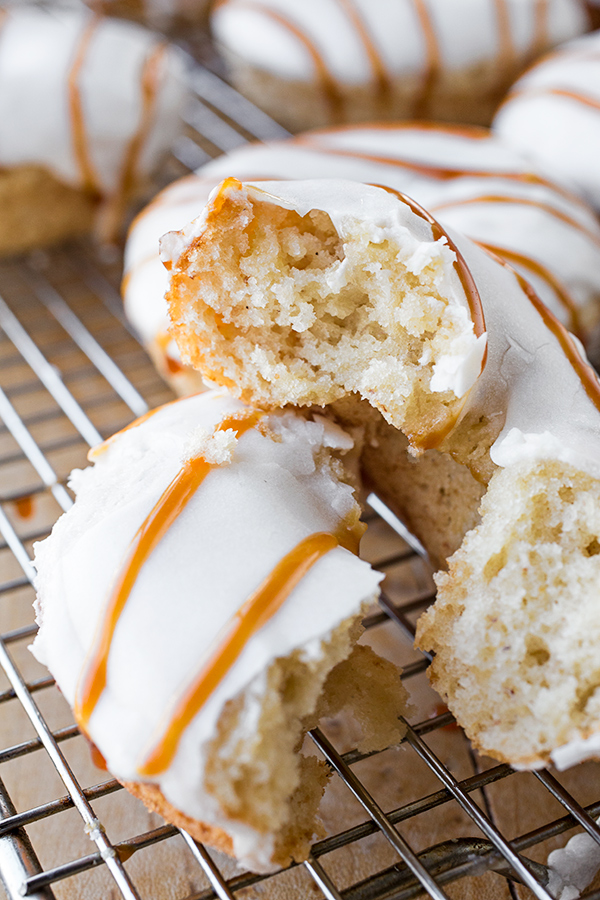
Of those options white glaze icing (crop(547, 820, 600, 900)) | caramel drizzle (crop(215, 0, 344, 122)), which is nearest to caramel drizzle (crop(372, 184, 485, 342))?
white glaze icing (crop(547, 820, 600, 900))

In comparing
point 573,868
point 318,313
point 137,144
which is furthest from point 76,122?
point 573,868

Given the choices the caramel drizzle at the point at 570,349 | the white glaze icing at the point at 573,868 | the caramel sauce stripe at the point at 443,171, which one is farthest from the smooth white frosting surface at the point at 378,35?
the white glaze icing at the point at 573,868

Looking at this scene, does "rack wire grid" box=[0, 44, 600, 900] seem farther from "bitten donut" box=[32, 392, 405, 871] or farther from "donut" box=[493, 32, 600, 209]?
"donut" box=[493, 32, 600, 209]

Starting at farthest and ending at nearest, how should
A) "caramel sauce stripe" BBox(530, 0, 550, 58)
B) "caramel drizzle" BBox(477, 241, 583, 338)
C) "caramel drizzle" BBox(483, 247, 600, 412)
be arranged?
"caramel sauce stripe" BBox(530, 0, 550, 58), "caramel drizzle" BBox(477, 241, 583, 338), "caramel drizzle" BBox(483, 247, 600, 412)

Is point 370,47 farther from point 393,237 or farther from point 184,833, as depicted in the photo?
point 184,833

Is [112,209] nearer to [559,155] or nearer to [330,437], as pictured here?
[559,155]

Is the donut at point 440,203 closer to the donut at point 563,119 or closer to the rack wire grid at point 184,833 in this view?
the donut at point 563,119
